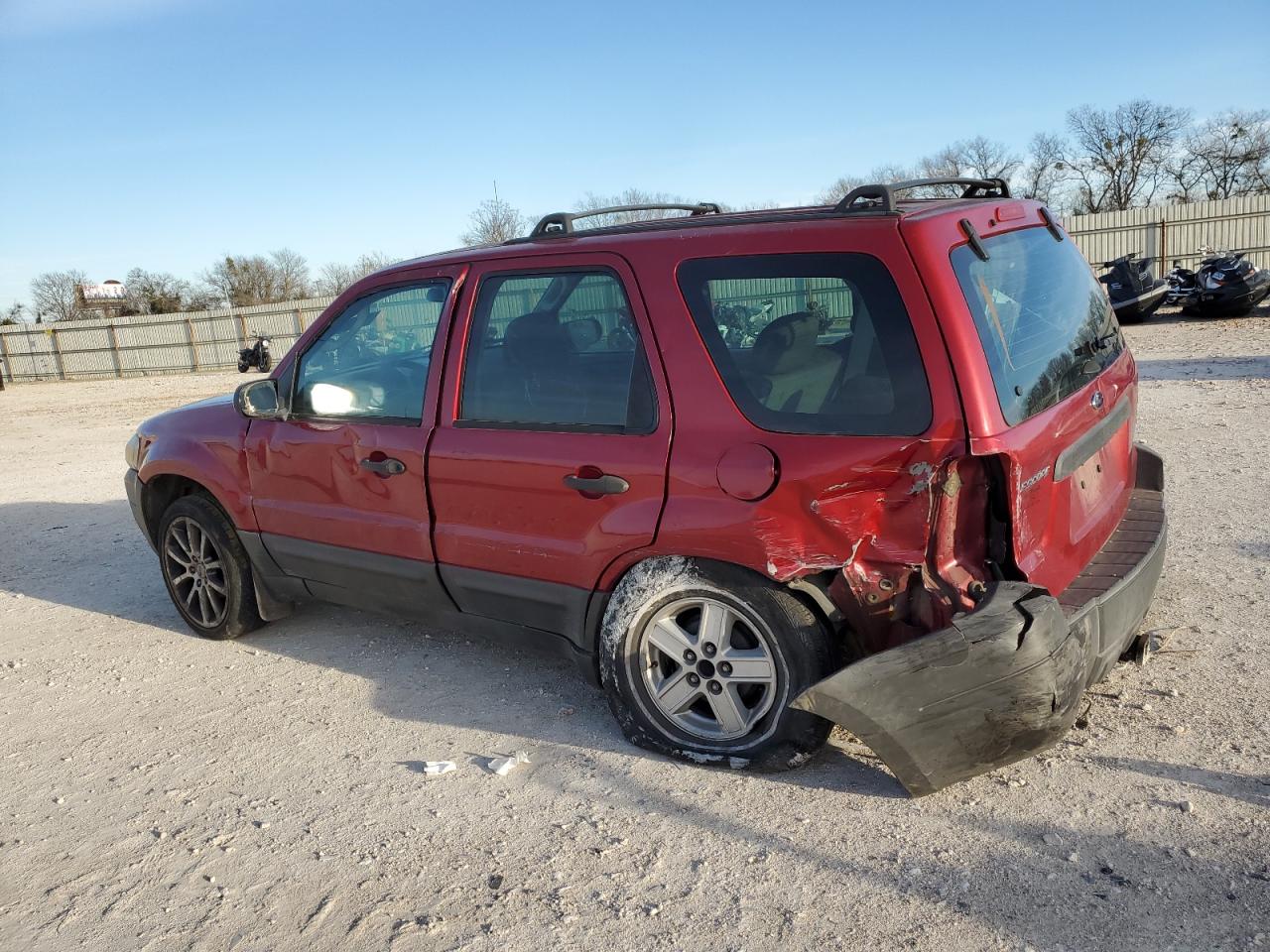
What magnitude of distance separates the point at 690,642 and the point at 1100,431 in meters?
1.55

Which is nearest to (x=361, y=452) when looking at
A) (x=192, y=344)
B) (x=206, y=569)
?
(x=206, y=569)

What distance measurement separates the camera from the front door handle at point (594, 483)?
3307 mm

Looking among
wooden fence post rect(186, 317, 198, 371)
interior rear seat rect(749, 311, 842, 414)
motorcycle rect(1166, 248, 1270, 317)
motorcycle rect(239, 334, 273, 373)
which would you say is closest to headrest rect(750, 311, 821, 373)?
interior rear seat rect(749, 311, 842, 414)

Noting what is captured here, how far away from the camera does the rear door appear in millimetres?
3322

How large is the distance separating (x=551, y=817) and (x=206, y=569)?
8.68 feet

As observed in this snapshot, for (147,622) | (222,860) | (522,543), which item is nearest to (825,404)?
(522,543)

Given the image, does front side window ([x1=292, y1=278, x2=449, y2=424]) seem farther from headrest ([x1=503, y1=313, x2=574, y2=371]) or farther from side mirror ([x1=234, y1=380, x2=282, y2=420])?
headrest ([x1=503, y1=313, x2=574, y2=371])

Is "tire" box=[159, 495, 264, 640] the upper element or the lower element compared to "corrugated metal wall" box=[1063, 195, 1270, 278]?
lower

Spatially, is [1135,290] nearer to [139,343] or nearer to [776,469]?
[776,469]

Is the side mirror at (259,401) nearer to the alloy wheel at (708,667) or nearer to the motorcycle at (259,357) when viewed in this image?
the alloy wheel at (708,667)

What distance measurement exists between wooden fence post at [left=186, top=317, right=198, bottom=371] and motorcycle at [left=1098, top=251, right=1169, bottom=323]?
26.0 m

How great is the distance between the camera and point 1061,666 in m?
2.80

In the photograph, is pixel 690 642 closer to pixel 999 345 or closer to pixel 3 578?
pixel 999 345

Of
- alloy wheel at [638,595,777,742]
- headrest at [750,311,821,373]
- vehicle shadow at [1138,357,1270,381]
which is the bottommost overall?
vehicle shadow at [1138,357,1270,381]
